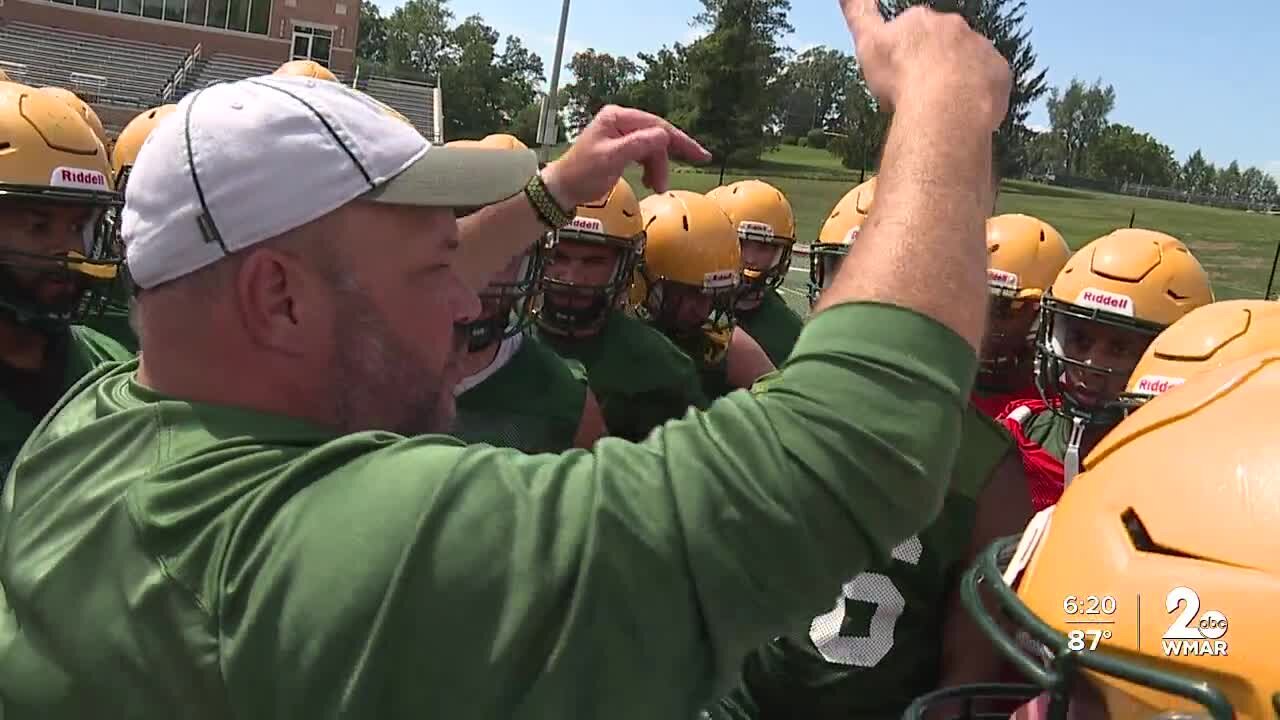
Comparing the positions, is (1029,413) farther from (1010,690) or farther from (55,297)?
(55,297)

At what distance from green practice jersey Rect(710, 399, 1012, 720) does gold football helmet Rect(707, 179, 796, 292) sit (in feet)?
12.5

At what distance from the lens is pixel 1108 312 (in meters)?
3.79

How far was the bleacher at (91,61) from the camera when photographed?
3709cm

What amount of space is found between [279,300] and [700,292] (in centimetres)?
389

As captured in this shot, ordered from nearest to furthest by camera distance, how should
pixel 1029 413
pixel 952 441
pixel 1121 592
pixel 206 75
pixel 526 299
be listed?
pixel 952 441, pixel 1121 592, pixel 526 299, pixel 1029 413, pixel 206 75

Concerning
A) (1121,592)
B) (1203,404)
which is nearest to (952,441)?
(1121,592)

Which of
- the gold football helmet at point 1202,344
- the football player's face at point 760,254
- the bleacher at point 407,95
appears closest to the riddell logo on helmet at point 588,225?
the football player's face at point 760,254

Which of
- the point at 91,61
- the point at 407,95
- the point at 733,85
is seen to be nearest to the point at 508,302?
the point at 407,95

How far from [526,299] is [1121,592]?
256 centimetres

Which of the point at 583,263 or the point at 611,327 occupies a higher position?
the point at 583,263

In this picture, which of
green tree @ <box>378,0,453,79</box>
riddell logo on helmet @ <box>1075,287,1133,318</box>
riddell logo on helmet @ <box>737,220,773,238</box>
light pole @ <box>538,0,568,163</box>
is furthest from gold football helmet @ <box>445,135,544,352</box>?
green tree @ <box>378,0,453,79</box>

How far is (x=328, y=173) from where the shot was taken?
1.39 metres

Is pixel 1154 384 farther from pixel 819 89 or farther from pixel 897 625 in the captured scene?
pixel 819 89

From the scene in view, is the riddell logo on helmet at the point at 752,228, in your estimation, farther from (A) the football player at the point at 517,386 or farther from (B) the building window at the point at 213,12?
(B) the building window at the point at 213,12
